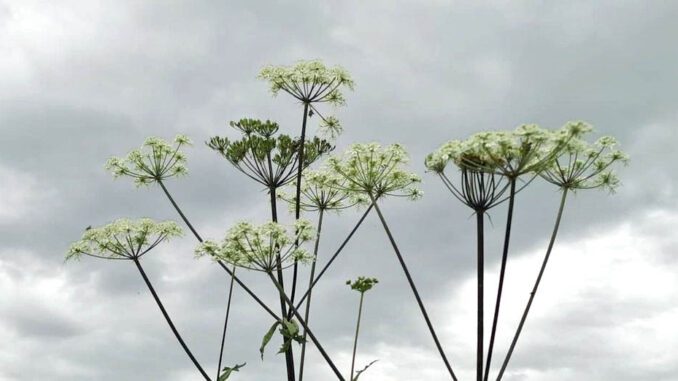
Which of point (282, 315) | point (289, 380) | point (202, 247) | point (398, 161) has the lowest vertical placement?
point (289, 380)

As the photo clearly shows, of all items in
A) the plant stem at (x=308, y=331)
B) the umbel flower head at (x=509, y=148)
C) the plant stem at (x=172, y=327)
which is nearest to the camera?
the umbel flower head at (x=509, y=148)

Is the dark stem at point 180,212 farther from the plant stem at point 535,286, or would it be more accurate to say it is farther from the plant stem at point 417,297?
the plant stem at point 535,286

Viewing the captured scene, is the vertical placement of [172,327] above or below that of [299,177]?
below

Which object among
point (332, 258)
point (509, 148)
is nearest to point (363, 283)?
point (332, 258)

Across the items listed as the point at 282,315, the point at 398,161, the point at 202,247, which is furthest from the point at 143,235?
the point at 398,161

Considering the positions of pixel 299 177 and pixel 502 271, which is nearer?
pixel 502 271

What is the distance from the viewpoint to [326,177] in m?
16.5

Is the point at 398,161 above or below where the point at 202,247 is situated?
above

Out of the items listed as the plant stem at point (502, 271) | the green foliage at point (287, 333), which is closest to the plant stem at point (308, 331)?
the green foliage at point (287, 333)

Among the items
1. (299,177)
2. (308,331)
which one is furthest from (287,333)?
(299,177)

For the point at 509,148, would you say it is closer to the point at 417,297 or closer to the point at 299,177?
the point at 417,297

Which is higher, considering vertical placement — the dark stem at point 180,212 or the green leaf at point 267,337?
the dark stem at point 180,212

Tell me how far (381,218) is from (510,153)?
2757 mm

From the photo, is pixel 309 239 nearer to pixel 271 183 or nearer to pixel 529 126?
pixel 271 183
